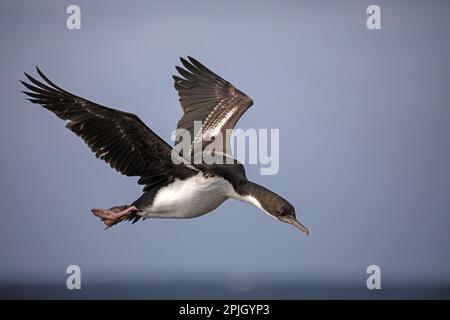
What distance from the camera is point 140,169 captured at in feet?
37.3

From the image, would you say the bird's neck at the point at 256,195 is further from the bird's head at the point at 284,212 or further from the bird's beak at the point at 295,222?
the bird's beak at the point at 295,222

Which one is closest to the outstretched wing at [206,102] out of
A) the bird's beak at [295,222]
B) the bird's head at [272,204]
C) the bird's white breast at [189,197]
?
the bird's white breast at [189,197]

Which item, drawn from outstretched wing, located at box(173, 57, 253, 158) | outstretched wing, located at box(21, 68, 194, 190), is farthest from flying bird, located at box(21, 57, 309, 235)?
outstretched wing, located at box(173, 57, 253, 158)

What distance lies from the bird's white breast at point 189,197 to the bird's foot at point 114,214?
195 mm

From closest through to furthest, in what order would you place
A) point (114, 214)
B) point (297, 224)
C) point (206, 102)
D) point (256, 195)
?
point (297, 224)
point (256, 195)
point (114, 214)
point (206, 102)

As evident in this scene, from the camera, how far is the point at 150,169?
1141 centimetres

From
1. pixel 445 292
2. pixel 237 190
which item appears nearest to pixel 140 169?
pixel 237 190

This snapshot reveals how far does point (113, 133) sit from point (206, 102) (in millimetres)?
2836

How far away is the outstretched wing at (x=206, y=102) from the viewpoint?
13.0 metres

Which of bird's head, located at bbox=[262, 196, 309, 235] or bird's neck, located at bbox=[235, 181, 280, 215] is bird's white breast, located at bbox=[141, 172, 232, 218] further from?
bird's head, located at bbox=[262, 196, 309, 235]

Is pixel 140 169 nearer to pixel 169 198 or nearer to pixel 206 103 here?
pixel 169 198

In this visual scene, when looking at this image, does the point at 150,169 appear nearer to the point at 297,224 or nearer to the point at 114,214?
the point at 114,214

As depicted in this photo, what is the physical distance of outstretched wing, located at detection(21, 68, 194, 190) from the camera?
10.8 m

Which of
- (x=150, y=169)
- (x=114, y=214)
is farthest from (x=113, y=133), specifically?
(x=114, y=214)
